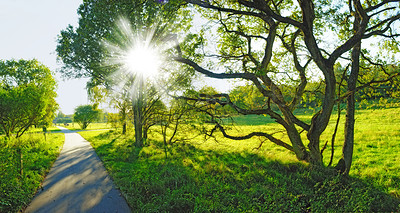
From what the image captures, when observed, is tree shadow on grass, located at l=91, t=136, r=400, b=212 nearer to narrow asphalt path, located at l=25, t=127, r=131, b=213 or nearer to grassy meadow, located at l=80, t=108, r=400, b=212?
grassy meadow, located at l=80, t=108, r=400, b=212

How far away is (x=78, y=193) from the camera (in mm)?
6160

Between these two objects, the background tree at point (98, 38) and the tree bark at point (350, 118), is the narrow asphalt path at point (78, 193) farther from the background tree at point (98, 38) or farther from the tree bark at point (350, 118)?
the tree bark at point (350, 118)

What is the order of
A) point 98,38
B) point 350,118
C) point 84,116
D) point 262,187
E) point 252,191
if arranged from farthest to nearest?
1. point 84,116
2. point 98,38
3. point 350,118
4. point 262,187
5. point 252,191

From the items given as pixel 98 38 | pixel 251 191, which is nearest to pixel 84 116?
pixel 98 38

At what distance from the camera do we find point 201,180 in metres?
6.87

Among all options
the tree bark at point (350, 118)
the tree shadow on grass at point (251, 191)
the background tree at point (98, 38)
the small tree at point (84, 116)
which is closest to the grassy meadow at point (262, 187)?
the tree shadow on grass at point (251, 191)

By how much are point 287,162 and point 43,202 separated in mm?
9242

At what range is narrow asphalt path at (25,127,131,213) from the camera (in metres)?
5.14

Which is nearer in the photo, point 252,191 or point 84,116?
point 252,191

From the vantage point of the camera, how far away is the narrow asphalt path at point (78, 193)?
5.14 meters

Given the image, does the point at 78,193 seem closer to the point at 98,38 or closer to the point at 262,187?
the point at 262,187

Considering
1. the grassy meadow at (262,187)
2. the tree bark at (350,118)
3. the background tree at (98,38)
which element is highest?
the background tree at (98,38)

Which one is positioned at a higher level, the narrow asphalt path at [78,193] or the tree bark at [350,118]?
the tree bark at [350,118]

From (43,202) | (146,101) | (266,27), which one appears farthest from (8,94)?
(266,27)
